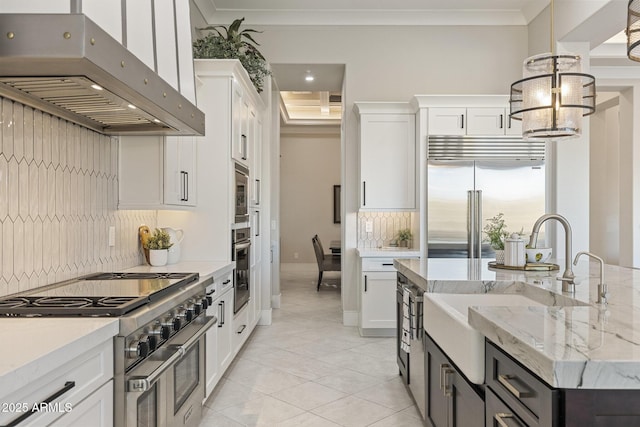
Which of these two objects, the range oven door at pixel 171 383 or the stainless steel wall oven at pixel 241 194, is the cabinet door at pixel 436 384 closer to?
the range oven door at pixel 171 383

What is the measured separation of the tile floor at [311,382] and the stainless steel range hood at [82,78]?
1873mm

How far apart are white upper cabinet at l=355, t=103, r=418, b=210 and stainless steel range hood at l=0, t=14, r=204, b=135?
2.58 meters

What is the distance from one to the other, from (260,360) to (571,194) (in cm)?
354

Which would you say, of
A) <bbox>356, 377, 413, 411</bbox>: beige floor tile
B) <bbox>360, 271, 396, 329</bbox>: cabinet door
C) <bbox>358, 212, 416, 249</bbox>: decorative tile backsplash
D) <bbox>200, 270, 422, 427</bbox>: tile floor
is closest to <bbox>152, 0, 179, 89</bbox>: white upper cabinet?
<bbox>200, 270, 422, 427</bbox>: tile floor

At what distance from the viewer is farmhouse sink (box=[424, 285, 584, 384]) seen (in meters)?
1.57

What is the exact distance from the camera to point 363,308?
464 centimetres

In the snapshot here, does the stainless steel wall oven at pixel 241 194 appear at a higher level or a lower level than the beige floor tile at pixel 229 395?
higher

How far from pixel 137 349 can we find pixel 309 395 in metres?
1.78

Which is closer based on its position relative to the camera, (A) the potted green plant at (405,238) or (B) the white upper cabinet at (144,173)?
(B) the white upper cabinet at (144,173)

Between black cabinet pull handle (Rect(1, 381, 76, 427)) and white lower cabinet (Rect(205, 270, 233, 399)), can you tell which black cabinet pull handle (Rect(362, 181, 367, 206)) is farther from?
black cabinet pull handle (Rect(1, 381, 76, 427))

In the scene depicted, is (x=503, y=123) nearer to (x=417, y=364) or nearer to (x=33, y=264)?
(x=417, y=364)

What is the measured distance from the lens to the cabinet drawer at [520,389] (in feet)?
3.57

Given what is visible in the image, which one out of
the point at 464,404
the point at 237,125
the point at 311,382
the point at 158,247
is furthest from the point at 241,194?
the point at 464,404

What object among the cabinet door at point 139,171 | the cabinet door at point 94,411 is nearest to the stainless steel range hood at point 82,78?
the cabinet door at point 139,171
